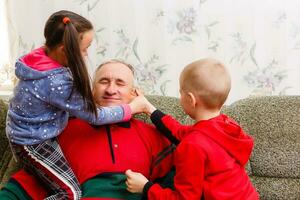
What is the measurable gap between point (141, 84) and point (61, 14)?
1007 millimetres

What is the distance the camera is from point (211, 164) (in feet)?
4.69

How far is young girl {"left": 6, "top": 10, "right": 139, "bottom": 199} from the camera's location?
1.56m

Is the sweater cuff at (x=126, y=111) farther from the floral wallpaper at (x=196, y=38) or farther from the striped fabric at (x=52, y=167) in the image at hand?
the floral wallpaper at (x=196, y=38)

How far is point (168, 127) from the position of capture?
1.83 m

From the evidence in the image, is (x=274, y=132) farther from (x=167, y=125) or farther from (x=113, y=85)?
(x=113, y=85)

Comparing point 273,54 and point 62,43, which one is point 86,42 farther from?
point 273,54

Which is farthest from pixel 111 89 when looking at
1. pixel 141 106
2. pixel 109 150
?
pixel 109 150

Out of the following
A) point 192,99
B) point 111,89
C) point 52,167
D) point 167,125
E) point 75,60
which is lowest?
point 52,167

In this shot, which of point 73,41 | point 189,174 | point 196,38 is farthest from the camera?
point 196,38

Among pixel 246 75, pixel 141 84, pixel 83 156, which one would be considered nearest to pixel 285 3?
pixel 246 75

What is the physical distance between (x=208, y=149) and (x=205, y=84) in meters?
0.22

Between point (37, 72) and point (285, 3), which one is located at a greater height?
point (285, 3)

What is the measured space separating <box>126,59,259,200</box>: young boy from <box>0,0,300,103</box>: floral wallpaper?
2.90 feet

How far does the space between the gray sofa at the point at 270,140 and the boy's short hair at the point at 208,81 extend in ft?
1.80
